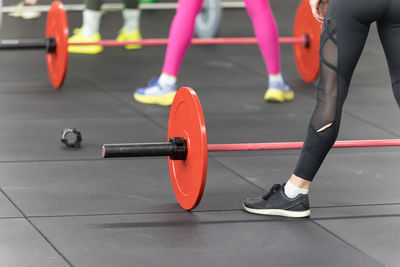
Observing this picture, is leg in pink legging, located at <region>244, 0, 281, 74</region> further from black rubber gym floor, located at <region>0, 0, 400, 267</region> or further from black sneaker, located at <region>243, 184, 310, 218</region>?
black sneaker, located at <region>243, 184, 310, 218</region>

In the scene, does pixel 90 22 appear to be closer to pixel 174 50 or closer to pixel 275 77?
pixel 174 50

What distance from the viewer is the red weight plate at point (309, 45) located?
20.0 ft

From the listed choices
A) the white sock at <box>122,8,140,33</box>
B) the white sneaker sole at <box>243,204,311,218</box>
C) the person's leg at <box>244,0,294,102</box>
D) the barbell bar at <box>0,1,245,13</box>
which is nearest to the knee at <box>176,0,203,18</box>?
the person's leg at <box>244,0,294,102</box>

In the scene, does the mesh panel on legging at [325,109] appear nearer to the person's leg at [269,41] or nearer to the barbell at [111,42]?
the person's leg at [269,41]

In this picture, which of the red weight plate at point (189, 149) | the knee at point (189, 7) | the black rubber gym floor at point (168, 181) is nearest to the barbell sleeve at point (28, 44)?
the black rubber gym floor at point (168, 181)

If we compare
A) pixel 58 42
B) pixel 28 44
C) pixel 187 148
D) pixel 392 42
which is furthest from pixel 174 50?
pixel 392 42

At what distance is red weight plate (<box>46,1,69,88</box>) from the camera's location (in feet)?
18.6

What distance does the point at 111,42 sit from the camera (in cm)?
588

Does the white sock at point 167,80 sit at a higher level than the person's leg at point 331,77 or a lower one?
lower

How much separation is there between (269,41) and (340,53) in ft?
7.80

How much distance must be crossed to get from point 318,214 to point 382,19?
3.05 ft

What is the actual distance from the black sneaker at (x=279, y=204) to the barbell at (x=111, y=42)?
2.47 m

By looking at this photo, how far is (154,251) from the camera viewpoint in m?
3.14

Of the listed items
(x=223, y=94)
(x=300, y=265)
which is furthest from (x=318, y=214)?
(x=223, y=94)
